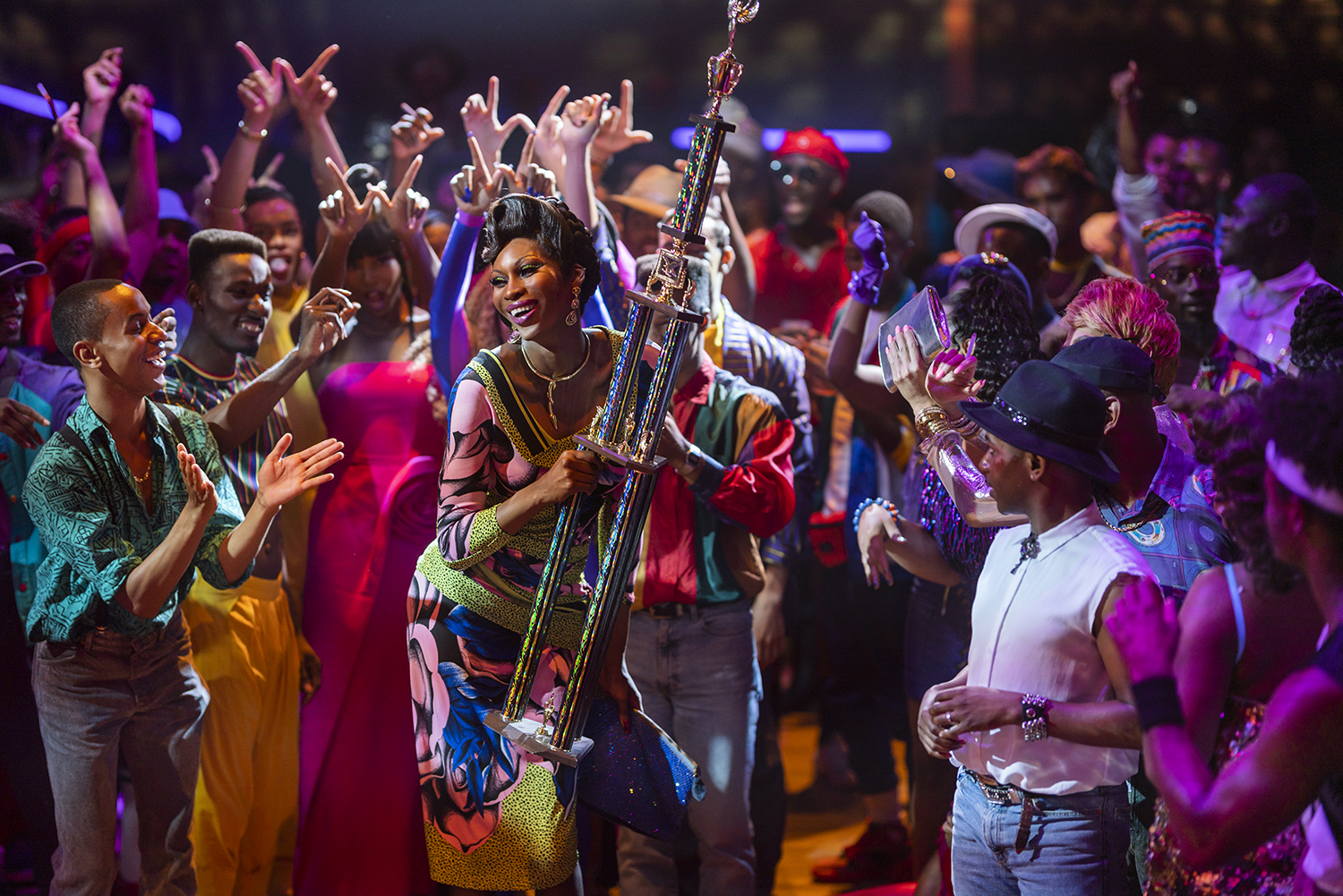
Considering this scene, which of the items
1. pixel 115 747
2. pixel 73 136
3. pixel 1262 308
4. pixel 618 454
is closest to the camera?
pixel 618 454

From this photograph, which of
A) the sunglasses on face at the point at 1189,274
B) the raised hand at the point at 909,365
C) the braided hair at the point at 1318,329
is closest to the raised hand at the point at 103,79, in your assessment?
the raised hand at the point at 909,365

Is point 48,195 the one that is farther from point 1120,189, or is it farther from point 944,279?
point 1120,189

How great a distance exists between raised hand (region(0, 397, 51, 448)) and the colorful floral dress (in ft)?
4.96

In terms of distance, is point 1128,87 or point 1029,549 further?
point 1128,87

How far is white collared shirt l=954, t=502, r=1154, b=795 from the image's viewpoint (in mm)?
1946

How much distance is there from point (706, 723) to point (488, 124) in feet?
6.48

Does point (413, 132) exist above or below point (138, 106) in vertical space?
below

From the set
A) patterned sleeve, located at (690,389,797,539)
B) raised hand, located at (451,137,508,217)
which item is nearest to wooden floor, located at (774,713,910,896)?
patterned sleeve, located at (690,389,797,539)

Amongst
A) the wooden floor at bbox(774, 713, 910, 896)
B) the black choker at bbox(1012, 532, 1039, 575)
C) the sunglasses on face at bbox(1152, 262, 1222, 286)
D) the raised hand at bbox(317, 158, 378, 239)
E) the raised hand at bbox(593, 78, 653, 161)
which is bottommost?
the wooden floor at bbox(774, 713, 910, 896)

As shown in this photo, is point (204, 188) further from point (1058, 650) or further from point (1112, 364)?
point (1058, 650)

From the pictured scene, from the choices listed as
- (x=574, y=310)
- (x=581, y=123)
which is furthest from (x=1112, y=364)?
(x=581, y=123)

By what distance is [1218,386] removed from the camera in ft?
11.6

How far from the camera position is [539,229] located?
2443 mm

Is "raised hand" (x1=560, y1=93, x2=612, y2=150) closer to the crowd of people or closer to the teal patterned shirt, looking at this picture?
the crowd of people
